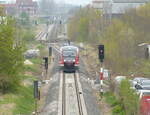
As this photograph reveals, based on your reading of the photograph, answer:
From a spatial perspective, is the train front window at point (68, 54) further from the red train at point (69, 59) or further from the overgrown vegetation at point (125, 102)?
the overgrown vegetation at point (125, 102)

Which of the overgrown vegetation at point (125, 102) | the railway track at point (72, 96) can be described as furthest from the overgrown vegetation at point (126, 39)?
the overgrown vegetation at point (125, 102)

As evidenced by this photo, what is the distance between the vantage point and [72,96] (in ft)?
101

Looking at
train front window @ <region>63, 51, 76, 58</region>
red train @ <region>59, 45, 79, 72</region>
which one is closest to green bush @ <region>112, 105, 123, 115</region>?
red train @ <region>59, 45, 79, 72</region>

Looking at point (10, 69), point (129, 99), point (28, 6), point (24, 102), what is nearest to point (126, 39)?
point (10, 69)

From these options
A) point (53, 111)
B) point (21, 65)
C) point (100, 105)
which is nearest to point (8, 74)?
point (21, 65)

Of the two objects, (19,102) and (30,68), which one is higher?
(30,68)

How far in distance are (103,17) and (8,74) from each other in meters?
42.3

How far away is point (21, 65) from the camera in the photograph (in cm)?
2919

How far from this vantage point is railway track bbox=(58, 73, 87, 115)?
2622 centimetres

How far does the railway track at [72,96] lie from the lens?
26.2 m

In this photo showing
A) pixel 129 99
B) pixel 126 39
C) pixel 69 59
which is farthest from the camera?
pixel 126 39

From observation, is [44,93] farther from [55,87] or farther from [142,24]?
[142,24]

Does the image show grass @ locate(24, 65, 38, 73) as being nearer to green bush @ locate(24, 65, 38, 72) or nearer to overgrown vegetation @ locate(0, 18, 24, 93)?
green bush @ locate(24, 65, 38, 72)

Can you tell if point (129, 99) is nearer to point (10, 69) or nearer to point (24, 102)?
point (24, 102)
